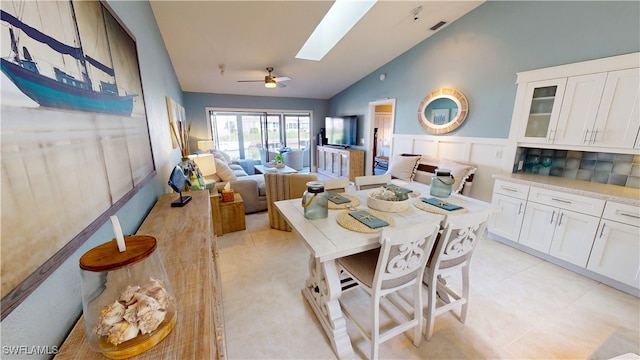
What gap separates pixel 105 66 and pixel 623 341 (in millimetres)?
3490

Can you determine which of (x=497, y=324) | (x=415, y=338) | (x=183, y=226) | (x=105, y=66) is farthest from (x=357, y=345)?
(x=105, y=66)

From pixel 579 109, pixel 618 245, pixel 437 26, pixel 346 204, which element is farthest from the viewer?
pixel 437 26

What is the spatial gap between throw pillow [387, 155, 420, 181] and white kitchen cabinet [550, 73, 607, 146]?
1.78 m

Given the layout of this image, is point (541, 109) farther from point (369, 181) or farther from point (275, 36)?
point (275, 36)

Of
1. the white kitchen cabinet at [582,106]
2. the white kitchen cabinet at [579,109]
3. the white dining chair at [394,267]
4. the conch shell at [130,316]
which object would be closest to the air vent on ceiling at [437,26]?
the white kitchen cabinet at [582,106]

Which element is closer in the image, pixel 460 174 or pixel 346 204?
pixel 346 204

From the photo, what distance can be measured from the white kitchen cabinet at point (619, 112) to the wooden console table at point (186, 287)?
3601 mm

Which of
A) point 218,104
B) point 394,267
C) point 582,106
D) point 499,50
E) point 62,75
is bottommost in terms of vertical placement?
point 394,267

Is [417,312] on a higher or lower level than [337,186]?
lower

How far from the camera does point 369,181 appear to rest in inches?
103

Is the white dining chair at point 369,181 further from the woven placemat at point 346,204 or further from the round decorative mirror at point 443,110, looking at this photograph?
the round decorative mirror at point 443,110

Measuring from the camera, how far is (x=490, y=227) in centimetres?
299

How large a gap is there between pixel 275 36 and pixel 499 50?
3044 millimetres

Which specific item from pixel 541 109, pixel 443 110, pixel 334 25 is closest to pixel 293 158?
pixel 334 25
